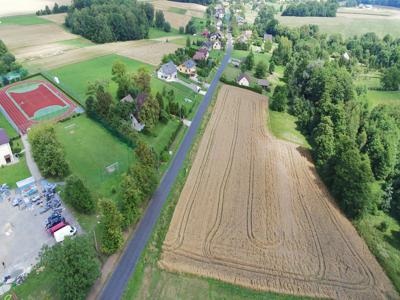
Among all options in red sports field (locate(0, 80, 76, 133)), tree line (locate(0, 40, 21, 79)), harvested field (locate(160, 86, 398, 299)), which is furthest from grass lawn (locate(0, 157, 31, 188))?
tree line (locate(0, 40, 21, 79))

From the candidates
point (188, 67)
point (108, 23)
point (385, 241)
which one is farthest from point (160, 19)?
point (385, 241)

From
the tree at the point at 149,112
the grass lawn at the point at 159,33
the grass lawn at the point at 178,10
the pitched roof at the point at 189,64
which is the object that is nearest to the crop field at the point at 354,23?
the grass lawn at the point at 178,10

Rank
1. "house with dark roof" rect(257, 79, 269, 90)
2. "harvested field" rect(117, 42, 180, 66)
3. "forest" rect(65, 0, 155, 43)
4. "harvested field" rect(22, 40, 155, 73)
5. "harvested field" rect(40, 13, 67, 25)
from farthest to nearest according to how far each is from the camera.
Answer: "harvested field" rect(40, 13, 67, 25) → "forest" rect(65, 0, 155, 43) → "harvested field" rect(117, 42, 180, 66) → "harvested field" rect(22, 40, 155, 73) → "house with dark roof" rect(257, 79, 269, 90)

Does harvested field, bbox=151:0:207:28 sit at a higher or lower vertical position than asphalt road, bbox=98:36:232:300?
higher

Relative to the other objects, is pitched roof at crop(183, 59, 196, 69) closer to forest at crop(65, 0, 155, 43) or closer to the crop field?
forest at crop(65, 0, 155, 43)

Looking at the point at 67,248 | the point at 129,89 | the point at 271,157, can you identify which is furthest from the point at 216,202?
the point at 129,89

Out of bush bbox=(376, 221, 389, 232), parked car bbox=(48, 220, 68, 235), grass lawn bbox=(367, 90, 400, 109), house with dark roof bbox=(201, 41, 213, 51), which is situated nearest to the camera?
parked car bbox=(48, 220, 68, 235)

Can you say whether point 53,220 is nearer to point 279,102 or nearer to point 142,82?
point 142,82
